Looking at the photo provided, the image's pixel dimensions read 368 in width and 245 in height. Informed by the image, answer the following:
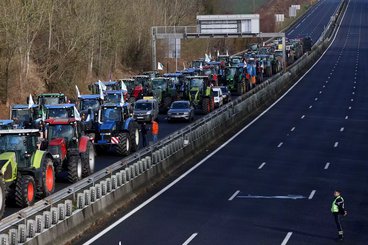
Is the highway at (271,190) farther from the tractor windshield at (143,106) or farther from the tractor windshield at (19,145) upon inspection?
the tractor windshield at (143,106)

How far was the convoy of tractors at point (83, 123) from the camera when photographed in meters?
28.0

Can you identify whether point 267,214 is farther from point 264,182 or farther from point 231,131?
point 231,131

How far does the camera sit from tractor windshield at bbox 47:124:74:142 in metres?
33.2

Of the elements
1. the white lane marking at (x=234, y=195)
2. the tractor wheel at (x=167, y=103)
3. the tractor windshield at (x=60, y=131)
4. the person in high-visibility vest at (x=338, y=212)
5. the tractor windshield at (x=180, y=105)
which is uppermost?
the tractor windshield at (x=60, y=131)

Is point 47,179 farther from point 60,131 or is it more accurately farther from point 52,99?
point 52,99

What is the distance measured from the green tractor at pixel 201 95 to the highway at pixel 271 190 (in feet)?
11.8

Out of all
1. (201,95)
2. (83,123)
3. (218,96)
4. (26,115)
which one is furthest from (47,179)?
(218,96)

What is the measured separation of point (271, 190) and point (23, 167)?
10039mm

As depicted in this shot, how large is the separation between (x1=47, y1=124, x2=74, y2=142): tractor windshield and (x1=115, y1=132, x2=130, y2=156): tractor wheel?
6924 mm

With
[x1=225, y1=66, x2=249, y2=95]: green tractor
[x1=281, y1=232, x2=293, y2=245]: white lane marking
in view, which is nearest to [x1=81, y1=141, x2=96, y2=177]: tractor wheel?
[x1=281, y1=232, x2=293, y2=245]: white lane marking

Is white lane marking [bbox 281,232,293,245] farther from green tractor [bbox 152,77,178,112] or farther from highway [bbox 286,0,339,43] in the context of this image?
highway [bbox 286,0,339,43]

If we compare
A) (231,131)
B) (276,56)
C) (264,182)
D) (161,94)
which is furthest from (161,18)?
(264,182)

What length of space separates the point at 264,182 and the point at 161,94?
3000 cm

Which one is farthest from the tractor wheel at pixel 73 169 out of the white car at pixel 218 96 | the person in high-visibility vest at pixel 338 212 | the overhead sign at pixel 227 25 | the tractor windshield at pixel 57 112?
the overhead sign at pixel 227 25
